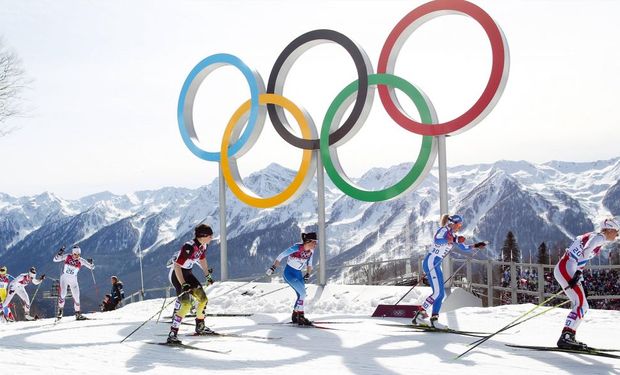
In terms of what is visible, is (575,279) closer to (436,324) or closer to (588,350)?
(588,350)

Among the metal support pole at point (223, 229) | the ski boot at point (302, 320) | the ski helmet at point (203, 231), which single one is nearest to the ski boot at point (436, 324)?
the ski boot at point (302, 320)

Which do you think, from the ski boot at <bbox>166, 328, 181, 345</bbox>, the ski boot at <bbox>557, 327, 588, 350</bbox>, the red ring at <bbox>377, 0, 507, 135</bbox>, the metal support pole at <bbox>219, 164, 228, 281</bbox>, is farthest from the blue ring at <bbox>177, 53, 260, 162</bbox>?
the ski boot at <bbox>557, 327, 588, 350</bbox>

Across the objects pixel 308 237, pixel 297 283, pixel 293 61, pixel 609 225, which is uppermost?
pixel 293 61

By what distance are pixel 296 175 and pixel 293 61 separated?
3796 mm

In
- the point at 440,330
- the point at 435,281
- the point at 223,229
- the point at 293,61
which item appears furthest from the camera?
the point at 223,229

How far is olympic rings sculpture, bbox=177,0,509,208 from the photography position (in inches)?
637

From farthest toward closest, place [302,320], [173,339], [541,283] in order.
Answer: [541,283] < [302,320] < [173,339]

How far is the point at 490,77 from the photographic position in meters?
15.9

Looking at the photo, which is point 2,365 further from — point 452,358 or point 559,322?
point 559,322

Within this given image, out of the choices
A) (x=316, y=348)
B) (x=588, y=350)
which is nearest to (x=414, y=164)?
(x=316, y=348)

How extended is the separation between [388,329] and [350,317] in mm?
2524

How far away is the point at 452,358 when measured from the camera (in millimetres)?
9195

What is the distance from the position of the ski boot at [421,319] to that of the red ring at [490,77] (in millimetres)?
5121

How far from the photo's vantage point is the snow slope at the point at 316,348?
8547 millimetres
